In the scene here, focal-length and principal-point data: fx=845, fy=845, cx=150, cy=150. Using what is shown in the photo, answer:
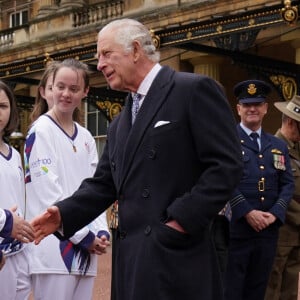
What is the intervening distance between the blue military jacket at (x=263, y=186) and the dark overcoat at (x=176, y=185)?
96.7 inches

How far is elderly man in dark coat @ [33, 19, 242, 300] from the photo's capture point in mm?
3881

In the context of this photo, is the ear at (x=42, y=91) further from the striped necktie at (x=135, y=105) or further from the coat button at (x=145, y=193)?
the coat button at (x=145, y=193)

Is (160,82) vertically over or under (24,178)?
over

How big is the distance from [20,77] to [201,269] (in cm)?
1331

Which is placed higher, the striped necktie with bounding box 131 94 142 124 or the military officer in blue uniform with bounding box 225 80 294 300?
the striped necktie with bounding box 131 94 142 124

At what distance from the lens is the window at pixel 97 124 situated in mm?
20219

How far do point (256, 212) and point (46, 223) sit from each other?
99.2 inches

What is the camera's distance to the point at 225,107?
4000 millimetres

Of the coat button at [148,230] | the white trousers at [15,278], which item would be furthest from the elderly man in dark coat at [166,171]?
the white trousers at [15,278]

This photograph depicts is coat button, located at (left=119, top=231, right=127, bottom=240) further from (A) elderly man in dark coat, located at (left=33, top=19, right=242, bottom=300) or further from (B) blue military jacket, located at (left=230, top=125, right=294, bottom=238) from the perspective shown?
(B) blue military jacket, located at (left=230, top=125, right=294, bottom=238)

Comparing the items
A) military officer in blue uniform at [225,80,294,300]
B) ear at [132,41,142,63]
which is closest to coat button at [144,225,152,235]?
ear at [132,41,142,63]

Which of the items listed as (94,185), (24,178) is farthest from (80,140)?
(94,185)

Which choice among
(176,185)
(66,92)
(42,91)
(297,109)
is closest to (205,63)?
(297,109)

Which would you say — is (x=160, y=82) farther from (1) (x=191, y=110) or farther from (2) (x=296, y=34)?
(2) (x=296, y=34)
